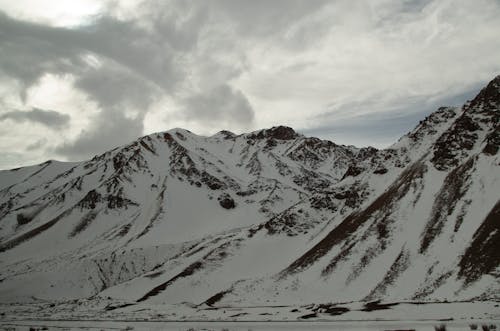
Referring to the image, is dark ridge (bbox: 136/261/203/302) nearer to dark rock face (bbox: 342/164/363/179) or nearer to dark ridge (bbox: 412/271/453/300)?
dark rock face (bbox: 342/164/363/179)

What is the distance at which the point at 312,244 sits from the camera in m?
91.8

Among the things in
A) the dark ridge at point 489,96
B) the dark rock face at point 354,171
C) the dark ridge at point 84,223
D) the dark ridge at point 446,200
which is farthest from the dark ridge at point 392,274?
the dark ridge at point 84,223

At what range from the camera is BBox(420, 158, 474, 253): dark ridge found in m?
66.1

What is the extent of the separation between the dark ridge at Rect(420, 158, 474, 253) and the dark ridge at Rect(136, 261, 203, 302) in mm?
49015

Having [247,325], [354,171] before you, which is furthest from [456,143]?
[247,325]

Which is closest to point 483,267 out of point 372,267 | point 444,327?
point 372,267

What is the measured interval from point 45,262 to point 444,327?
14987 centimetres

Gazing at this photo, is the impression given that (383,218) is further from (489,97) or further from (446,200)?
(489,97)

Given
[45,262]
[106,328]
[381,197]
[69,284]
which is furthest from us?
[45,262]

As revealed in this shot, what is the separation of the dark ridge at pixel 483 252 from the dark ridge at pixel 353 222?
2400cm

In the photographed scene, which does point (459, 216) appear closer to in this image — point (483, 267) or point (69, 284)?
point (483, 267)

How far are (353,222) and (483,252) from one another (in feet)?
117

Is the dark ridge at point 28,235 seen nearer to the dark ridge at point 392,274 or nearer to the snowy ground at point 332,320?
the snowy ground at point 332,320

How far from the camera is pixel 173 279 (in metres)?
92.2
